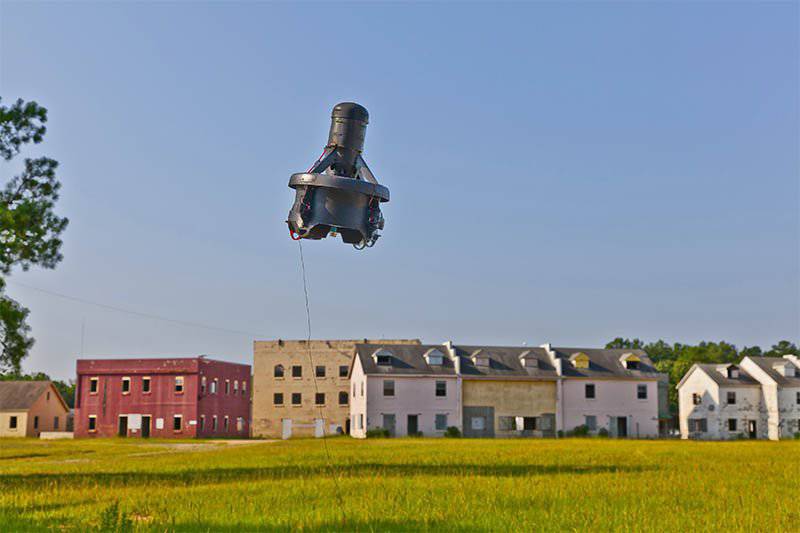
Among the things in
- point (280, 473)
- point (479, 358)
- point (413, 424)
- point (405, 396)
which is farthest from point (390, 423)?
point (280, 473)

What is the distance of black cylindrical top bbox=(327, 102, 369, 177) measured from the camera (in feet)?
29.3

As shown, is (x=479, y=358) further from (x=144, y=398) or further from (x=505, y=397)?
(x=144, y=398)

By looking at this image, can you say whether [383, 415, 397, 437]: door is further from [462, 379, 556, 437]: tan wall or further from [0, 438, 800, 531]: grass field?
[0, 438, 800, 531]: grass field

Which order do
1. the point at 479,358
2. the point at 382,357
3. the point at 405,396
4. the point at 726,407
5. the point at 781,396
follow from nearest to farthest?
1. the point at 405,396
2. the point at 382,357
3. the point at 479,358
4. the point at 781,396
5. the point at 726,407

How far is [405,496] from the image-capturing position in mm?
19062

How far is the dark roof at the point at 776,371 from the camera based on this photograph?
8612cm

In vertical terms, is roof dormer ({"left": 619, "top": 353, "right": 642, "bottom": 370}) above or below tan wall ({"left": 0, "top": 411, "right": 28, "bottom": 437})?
above

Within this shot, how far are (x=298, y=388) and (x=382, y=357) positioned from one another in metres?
13.9

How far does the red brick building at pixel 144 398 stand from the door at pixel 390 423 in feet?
60.5

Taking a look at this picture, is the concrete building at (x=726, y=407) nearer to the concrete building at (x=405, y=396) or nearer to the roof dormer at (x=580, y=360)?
the roof dormer at (x=580, y=360)

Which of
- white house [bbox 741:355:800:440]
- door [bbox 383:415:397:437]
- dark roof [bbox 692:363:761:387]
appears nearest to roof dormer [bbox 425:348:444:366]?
door [bbox 383:415:397:437]

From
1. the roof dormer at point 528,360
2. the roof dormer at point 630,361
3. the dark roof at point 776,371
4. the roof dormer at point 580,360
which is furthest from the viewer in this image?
the dark roof at point 776,371

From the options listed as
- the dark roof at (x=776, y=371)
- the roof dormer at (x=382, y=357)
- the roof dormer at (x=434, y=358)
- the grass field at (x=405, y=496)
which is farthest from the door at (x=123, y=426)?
the dark roof at (x=776, y=371)

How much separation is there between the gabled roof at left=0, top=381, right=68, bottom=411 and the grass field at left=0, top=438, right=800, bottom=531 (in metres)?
67.4
